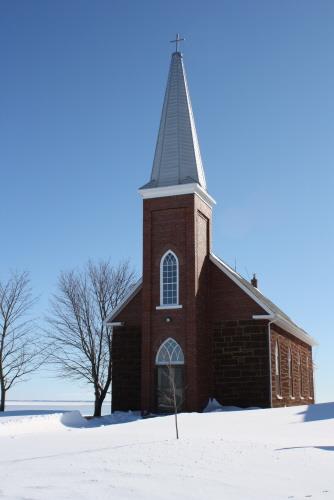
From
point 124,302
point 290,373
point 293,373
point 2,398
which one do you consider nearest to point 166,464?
point 124,302

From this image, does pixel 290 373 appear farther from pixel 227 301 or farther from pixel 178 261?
pixel 178 261

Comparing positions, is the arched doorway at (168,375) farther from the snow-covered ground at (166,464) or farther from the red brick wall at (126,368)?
the snow-covered ground at (166,464)

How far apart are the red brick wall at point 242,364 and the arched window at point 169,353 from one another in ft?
6.74

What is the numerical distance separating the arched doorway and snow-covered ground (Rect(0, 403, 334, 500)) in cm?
752

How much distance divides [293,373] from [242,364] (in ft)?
24.8

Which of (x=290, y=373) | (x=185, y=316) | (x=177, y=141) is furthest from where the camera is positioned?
(x=290, y=373)

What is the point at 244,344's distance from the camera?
1152 inches

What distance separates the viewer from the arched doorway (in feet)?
92.3

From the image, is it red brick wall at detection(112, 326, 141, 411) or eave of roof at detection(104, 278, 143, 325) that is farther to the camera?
eave of roof at detection(104, 278, 143, 325)

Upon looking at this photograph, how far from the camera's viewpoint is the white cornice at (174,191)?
96.3 feet

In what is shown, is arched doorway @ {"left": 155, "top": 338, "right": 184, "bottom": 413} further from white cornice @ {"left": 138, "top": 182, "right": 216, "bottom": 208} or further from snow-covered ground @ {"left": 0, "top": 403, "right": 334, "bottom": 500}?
snow-covered ground @ {"left": 0, "top": 403, "right": 334, "bottom": 500}

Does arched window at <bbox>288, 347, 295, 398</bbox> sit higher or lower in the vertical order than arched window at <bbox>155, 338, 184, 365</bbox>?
lower

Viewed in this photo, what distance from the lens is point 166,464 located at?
11.8m

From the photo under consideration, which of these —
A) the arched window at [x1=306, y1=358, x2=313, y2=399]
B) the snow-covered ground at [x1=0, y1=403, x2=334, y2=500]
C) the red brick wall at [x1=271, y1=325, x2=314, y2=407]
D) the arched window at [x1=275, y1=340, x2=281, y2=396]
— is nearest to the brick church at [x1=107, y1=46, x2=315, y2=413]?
the arched window at [x1=275, y1=340, x2=281, y2=396]
